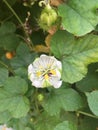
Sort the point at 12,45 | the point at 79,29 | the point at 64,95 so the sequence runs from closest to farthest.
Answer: the point at 79,29 < the point at 64,95 < the point at 12,45

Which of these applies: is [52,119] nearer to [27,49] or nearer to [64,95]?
[64,95]

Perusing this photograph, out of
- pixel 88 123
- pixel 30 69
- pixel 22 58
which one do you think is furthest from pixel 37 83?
pixel 88 123

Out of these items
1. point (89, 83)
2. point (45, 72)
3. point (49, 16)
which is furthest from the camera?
point (89, 83)

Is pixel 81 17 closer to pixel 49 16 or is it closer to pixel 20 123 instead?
pixel 49 16

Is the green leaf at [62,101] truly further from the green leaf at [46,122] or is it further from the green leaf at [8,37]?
the green leaf at [8,37]

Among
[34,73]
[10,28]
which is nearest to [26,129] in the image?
[34,73]

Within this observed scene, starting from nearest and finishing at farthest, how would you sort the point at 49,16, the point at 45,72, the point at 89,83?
the point at 49,16
the point at 45,72
the point at 89,83

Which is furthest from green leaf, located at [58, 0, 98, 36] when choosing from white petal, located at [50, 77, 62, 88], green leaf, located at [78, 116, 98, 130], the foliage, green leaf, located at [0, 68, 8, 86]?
green leaf, located at [78, 116, 98, 130]
